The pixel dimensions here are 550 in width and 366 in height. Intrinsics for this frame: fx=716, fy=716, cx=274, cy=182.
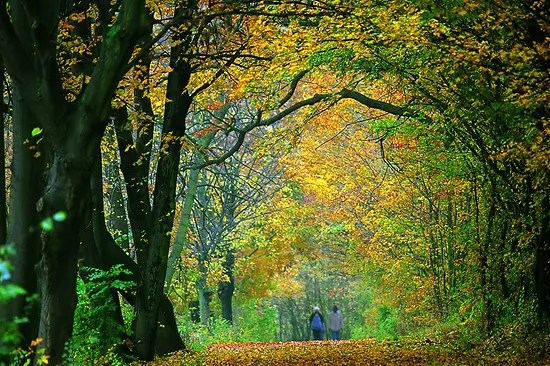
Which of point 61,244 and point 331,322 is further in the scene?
point 331,322

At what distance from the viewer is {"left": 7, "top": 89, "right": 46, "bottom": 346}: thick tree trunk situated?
26.4ft

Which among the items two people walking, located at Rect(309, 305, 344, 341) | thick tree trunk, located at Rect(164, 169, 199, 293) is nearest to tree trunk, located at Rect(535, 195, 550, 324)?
thick tree trunk, located at Rect(164, 169, 199, 293)

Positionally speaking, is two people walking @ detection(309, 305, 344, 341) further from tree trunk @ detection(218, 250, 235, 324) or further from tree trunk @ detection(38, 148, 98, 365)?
tree trunk @ detection(38, 148, 98, 365)

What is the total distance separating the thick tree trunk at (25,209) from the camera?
804cm

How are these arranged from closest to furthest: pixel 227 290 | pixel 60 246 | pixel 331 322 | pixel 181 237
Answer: pixel 60 246 → pixel 181 237 → pixel 227 290 → pixel 331 322

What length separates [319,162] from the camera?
26781 millimetres

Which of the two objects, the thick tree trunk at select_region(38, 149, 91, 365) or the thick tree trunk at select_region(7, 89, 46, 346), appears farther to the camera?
the thick tree trunk at select_region(7, 89, 46, 346)

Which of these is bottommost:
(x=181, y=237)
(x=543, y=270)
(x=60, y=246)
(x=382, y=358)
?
(x=382, y=358)

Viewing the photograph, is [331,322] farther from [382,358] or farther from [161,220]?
[161,220]

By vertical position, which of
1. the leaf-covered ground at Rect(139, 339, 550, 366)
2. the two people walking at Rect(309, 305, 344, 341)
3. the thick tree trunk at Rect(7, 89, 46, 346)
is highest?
the thick tree trunk at Rect(7, 89, 46, 346)

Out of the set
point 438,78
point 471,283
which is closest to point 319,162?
point 471,283

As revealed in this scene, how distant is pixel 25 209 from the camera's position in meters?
8.16

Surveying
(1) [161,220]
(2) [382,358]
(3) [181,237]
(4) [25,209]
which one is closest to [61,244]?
(4) [25,209]

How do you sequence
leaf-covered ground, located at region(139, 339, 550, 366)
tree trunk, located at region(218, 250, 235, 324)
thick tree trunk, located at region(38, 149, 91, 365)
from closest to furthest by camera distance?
thick tree trunk, located at region(38, 149, 91, 365), leaf-covered ground, located at region(139, 339, 550, 366), tree trunk, located at region(218, 250, 235, 324)
